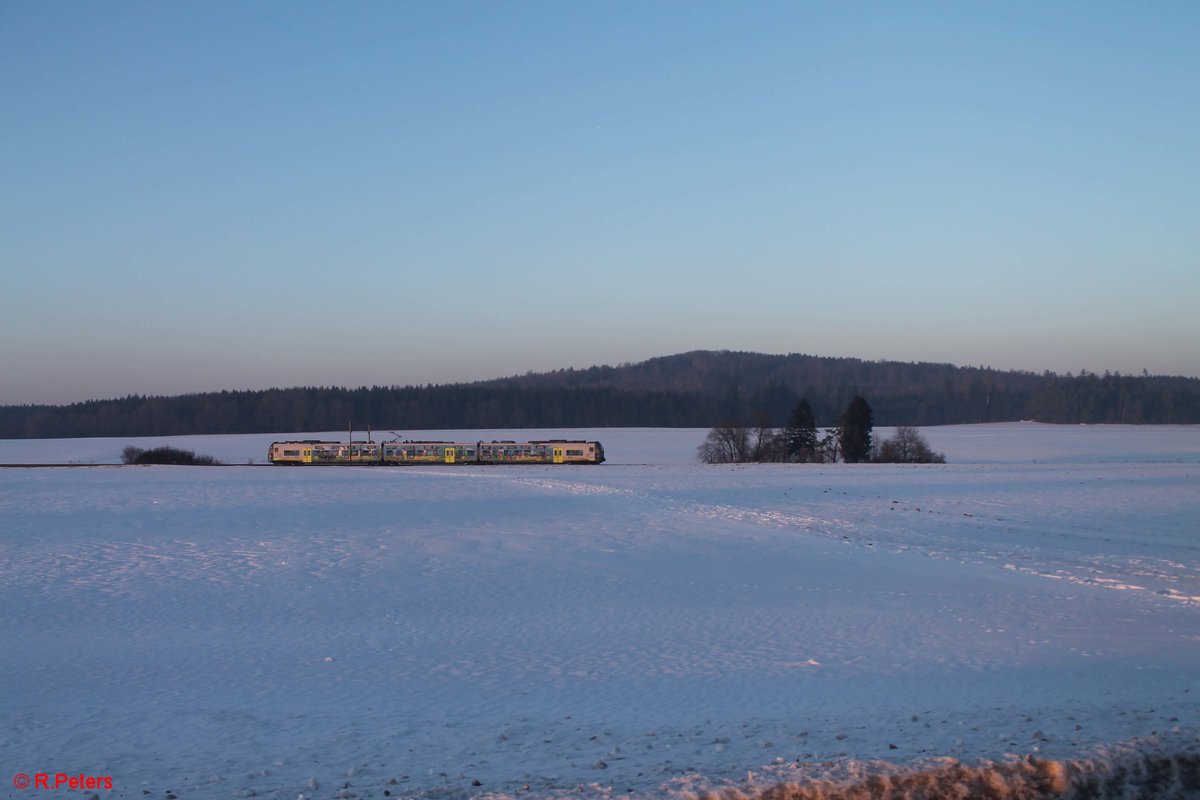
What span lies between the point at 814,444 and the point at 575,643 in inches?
2772

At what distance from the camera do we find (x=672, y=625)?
16094mm

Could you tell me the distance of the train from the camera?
71.5m

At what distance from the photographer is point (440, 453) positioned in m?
73.6

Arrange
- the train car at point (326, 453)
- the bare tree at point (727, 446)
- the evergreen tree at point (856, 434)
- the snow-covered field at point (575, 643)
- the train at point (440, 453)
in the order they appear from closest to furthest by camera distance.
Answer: the snow-covered field at point (575, 643), the train at point (440, 453), the train car at point (326, 453), the evergreen tree at point (856, 434), the bare tree at point (727, 446)

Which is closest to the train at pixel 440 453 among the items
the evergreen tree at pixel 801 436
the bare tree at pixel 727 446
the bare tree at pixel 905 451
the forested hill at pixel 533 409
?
the bare tree at pixel 727 446

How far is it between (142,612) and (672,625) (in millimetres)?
10052

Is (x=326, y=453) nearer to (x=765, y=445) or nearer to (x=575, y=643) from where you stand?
(x=765, y=445)

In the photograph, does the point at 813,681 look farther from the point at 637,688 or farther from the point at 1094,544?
the point at 1094,544

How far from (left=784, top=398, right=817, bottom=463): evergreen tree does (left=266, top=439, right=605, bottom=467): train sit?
1918 cm

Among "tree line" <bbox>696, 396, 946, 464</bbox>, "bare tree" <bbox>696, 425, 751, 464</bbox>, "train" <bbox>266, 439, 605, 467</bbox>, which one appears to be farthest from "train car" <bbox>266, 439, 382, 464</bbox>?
"bare tree" <bbox>696, 425, 751, 464</bbox>

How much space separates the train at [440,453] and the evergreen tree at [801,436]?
62.9ft

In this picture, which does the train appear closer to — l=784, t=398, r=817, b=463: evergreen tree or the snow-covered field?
l=784, t=398, r=817, b=463: evergreen tree

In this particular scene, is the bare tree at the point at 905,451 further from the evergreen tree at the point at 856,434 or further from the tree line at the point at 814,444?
the evergreen tree at the point at 856,434

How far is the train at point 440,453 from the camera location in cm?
7150
